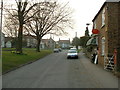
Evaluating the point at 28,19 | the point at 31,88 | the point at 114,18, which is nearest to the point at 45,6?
the point at 28,19

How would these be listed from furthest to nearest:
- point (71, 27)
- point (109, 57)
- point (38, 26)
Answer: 1. point (38, 26)
2. point (71, 27)
3. point (109, 57)

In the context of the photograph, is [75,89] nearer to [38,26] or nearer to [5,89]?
[5,89]

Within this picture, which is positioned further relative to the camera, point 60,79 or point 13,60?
point 13,60

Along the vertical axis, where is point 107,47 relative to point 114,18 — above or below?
below

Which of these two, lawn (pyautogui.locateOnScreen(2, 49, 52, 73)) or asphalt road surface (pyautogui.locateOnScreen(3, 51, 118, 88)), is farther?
lawn (pyautogui.locateOnScreen(2, 49, 52, 73))

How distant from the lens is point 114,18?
17406 mm

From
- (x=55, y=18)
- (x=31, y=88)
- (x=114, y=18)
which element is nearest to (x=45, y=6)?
(x=114, y=18)

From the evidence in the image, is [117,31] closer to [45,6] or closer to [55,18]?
[45,6]

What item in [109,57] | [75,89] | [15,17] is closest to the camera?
[75,89]

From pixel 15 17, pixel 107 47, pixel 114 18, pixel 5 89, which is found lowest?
pixel 5 89

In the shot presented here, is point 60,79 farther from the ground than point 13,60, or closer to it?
closer to it

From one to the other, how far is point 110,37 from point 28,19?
18.8 m

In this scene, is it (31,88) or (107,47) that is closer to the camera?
(31,88)

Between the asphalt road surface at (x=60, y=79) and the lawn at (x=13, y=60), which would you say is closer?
the asphalt road surface at (x=60, y=79)
